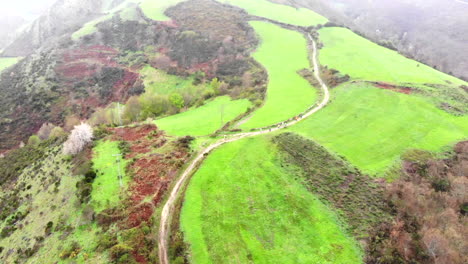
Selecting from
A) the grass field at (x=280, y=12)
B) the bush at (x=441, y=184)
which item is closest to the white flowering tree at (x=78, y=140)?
the bush at (x=441, y=184)

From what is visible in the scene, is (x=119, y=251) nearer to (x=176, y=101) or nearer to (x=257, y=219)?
(x=257, y=219)

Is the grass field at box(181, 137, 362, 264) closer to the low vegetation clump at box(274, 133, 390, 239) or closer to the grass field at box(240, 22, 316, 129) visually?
the low vegetation clump at box(274, 133, 390, 239)

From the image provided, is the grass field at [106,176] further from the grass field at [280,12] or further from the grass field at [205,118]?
the grass field at [280,12]

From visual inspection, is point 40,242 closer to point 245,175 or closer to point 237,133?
point 245,175

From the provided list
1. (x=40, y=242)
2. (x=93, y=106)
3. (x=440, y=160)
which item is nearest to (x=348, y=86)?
(x=440, y=160)

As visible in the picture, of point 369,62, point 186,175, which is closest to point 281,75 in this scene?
point 369,62

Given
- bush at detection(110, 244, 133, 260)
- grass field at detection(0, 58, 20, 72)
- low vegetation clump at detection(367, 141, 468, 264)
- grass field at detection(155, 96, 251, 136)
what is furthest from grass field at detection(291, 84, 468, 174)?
grass field at detection(0, 58, 20, 72)
